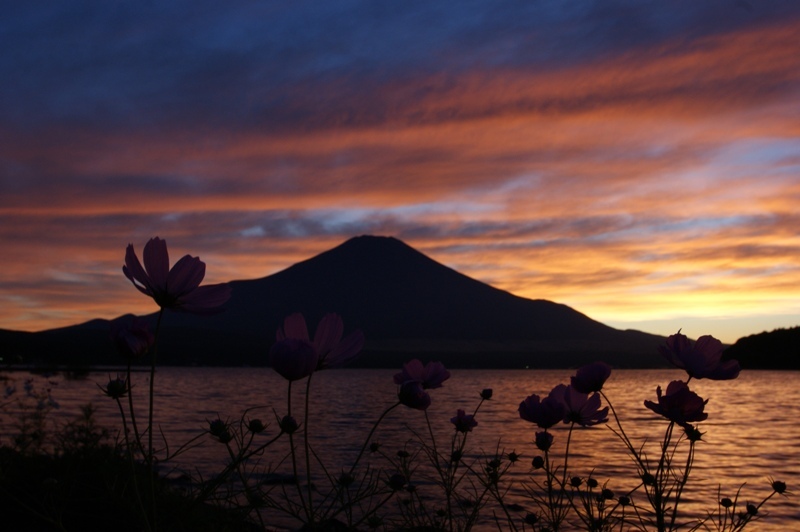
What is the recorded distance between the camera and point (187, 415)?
24.7 meters

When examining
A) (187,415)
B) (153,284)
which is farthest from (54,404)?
(187,415)

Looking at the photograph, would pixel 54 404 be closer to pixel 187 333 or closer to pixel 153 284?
pixel 153 284

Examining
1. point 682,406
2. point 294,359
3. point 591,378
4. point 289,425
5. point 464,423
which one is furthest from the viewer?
point 464,423

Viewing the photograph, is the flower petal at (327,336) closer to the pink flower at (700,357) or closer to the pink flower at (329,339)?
the pink flower at (329,339)

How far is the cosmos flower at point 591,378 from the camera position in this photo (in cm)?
229

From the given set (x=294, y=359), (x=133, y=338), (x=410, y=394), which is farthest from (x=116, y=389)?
(x=410, y=394)

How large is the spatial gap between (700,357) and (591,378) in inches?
14.1

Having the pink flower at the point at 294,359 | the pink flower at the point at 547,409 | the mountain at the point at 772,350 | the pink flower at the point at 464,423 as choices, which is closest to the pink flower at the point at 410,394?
the pink flower at the point at 294,359

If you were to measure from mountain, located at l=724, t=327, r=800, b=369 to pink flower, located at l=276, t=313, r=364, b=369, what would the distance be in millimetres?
120456

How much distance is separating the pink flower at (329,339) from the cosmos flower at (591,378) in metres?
1.03

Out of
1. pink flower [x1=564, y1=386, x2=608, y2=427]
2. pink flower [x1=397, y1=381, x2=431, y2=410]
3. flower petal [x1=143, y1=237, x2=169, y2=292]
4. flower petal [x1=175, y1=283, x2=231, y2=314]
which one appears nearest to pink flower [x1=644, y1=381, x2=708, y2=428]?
pink flower [x1=564, y1=386, x2=608, y2=427]

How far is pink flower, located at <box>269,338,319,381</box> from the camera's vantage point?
53.1 inches

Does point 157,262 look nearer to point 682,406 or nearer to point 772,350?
point 682,406

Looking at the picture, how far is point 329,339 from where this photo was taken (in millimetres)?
1511
